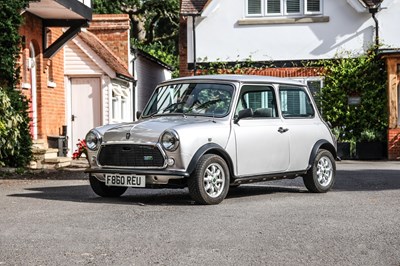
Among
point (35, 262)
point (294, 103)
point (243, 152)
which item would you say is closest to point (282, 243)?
point (35, 262)

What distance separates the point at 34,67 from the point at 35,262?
1667 centimetres

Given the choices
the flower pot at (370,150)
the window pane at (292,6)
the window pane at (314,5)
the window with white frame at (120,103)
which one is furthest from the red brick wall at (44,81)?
the flower pot at (370,150)

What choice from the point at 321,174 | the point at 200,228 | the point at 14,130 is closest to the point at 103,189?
the point at 321,174

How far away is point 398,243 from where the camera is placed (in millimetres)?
7180

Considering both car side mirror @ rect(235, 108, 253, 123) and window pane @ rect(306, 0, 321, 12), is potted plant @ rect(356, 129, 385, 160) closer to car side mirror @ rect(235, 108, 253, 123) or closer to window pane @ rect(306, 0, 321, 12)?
window pane @ rect(306, 0, 321, 12)

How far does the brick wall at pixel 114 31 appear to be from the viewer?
1212 inches

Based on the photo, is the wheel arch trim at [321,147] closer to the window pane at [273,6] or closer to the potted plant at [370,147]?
the potted plant at [370,147]

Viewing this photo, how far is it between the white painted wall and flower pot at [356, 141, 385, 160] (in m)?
3.12

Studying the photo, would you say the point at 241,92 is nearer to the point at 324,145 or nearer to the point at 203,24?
the point at 324,145

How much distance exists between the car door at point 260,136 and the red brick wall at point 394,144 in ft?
40.8

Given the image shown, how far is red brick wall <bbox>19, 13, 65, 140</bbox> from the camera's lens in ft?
70.9

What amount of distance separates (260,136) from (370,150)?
13.0m

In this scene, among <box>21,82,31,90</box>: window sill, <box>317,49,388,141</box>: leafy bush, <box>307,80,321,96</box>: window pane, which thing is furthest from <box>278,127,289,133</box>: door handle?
<box>307,80,321,96</box>: window pane

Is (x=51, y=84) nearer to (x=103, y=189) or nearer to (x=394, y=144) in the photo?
(x=394, y=144)
